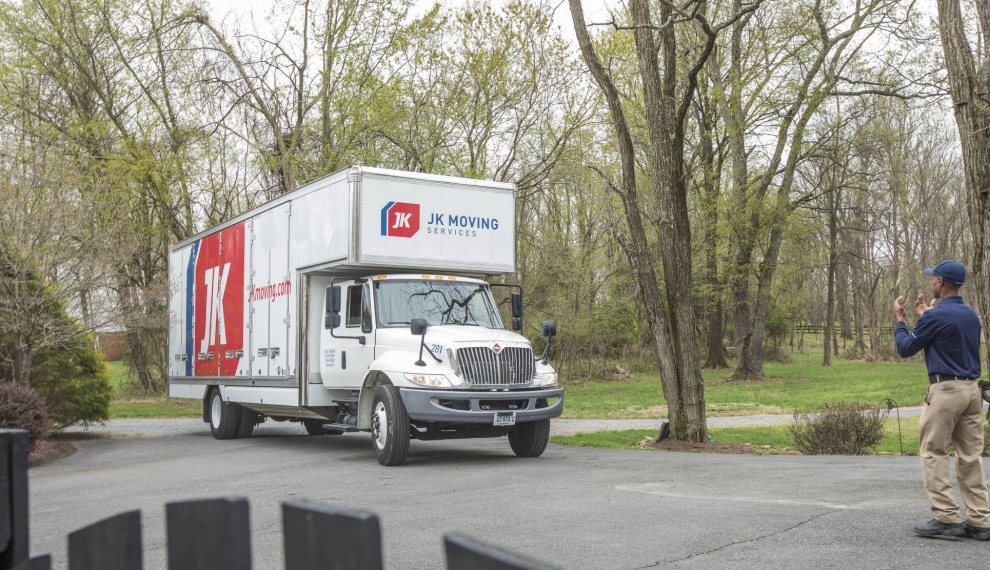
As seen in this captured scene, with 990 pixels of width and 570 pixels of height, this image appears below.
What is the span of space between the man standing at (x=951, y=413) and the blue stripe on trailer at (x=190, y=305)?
15.6m

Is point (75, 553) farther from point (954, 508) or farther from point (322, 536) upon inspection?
point (954, 508)

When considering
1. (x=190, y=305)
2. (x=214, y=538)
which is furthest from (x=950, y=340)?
(x=190, y=305)

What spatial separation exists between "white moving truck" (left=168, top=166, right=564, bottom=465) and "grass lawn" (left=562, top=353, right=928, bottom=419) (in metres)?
11.1

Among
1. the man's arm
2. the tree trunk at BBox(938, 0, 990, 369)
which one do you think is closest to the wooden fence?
the man's arm

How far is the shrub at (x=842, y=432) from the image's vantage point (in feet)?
50.2

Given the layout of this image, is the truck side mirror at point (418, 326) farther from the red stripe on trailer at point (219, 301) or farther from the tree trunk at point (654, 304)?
the red stripe on trailer at point (219, 301)

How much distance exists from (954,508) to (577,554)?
2.76 m

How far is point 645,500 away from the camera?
943 cm

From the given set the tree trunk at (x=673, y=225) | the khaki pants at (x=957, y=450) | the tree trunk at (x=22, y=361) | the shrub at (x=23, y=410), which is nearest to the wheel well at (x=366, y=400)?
the tree trunk at (x=673, y=225)

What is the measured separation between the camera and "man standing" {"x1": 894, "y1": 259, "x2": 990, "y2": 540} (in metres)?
7.10

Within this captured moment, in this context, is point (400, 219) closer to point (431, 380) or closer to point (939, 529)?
point (431, 380)

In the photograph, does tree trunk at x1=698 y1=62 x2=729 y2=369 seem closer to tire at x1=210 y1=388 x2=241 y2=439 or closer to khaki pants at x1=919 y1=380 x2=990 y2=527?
tire at x1=210 y1=388 x2=241 y2=439

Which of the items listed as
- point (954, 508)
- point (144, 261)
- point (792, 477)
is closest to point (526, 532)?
point (954, 508)

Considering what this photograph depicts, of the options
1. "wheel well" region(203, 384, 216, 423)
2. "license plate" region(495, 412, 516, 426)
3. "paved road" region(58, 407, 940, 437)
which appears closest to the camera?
"license plate" region(495, 412, 516, 426)
